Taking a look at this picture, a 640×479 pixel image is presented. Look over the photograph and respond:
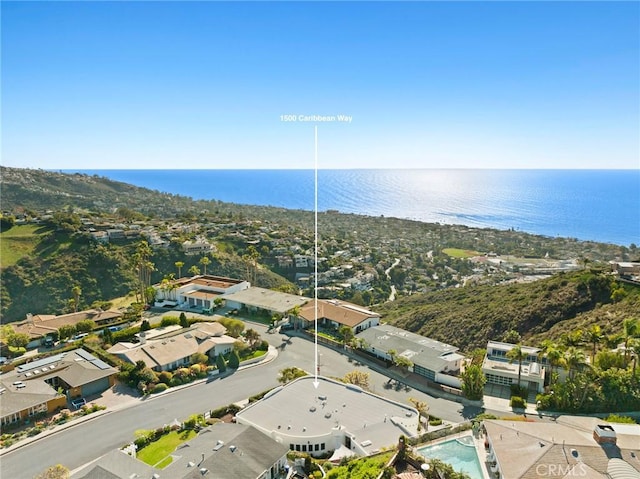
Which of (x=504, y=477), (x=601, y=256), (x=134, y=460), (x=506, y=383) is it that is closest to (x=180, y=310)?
(x=134, y=460)

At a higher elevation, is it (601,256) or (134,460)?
(134,460)

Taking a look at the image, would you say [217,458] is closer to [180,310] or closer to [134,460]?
[134,460]

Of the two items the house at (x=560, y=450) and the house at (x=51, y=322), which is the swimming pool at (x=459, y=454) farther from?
the house at (x=51, y=322)

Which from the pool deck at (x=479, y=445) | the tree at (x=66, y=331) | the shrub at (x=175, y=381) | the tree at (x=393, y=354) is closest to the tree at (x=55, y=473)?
the shrub at (x=175, y=381)

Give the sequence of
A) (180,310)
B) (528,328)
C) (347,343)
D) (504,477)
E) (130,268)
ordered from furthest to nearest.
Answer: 1. (130,268)
2. (180,310)
3. (528,328)
4. (347,343)
5. (504,477)

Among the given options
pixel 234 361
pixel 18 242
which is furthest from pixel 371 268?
pixel 234 361

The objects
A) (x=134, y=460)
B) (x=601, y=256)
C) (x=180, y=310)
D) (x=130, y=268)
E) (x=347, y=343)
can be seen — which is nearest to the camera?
(x=134, y=460)

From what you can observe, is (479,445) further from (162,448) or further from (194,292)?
(194,292)
